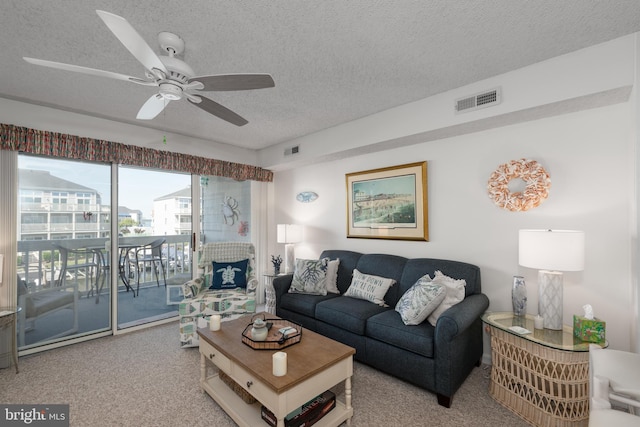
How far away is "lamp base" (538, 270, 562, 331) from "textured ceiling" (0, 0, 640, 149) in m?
1.67

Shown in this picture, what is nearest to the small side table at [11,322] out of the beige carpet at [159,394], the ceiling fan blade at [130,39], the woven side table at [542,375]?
the beige carpet at [159,394]

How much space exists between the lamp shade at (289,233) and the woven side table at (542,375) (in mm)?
2721

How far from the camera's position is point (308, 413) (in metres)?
1.78

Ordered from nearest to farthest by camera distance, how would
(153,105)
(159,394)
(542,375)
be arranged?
1. (542,375)
2. (153,105)
3. (159,394)

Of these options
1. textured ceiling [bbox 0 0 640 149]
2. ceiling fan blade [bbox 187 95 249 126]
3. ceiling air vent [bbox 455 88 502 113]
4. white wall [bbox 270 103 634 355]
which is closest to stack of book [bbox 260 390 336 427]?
white wall [bbox 270 103 634 355]

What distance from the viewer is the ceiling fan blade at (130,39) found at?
118 centimetres

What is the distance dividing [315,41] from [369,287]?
234 centimetres

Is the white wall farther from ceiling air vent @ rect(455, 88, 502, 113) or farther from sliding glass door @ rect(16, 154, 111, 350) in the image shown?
sliding glass door @ rect(16, 154, 111, 350)

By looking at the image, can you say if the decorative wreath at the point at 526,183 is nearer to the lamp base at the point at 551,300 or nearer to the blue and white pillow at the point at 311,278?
the lamp base at the point at 551,300

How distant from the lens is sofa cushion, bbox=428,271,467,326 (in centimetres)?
236

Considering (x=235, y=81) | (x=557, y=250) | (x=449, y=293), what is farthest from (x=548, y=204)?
(x=235, y=81)

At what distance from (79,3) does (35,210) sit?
8.14 ft

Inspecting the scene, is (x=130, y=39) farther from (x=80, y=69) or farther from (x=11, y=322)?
(x=11, y=322)

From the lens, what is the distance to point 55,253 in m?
3.13
